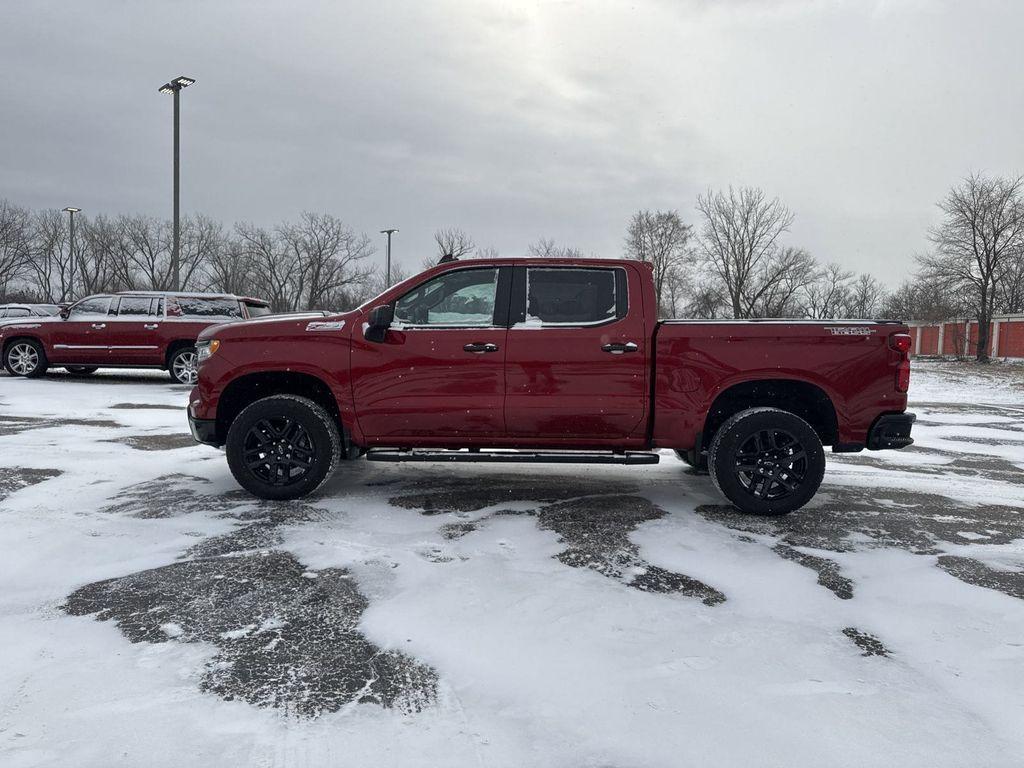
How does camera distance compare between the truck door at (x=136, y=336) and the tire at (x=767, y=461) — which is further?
the truck door at (x=136, y=336)

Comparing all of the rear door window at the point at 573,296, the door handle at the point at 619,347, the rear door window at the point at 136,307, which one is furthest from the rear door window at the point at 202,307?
the door handle at the point at 619,347

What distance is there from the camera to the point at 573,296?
5105 mm

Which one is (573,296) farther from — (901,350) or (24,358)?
(24,358)

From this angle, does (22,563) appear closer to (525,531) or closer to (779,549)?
(525,531)

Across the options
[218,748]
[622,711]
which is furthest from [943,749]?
[218,748]

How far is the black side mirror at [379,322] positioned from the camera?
496cm

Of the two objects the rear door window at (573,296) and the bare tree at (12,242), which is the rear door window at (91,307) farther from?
the bare tree at (12,242)

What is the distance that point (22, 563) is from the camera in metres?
3.75

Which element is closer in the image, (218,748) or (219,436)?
(218,748)

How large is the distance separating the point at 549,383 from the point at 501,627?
2240mm

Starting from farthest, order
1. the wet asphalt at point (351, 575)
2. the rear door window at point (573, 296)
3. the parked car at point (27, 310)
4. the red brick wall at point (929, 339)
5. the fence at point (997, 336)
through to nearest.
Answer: the red brick wall at point (929, 339) < the fence at point (997, 336) < the parked car at point (27, 310) < the rear door window at point (573, 296) < the wet asphalt at point (351, 575)

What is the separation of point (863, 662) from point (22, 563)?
429 centimetres

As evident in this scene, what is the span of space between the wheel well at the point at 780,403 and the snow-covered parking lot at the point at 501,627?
64 centimetres

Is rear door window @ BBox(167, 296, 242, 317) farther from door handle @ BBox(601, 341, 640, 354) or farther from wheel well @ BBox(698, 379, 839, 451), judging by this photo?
wheel well @ BBox(698, 379, 839, 451)
